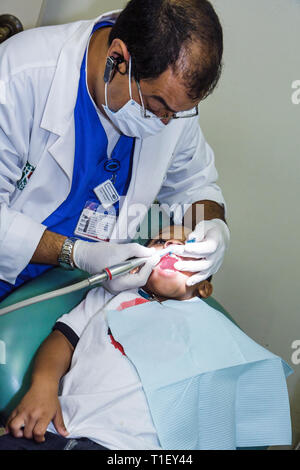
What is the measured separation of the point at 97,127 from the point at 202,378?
89 cm

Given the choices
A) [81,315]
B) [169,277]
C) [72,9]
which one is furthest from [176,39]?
[72,9]

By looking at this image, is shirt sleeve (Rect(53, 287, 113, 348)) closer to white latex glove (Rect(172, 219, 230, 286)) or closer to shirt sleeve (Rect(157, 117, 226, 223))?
white latex glove (Rect(172, 219, 230, 286))

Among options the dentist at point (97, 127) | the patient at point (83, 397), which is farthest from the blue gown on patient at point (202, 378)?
the dentist at point (97, 127)

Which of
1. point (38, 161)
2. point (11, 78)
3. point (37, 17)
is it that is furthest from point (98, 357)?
point (37, 17)

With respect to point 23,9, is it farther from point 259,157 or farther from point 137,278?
point 137,278

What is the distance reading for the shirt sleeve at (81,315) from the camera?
53.9 inches

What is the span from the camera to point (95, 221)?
159cm

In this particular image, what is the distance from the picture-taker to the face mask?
1.32m

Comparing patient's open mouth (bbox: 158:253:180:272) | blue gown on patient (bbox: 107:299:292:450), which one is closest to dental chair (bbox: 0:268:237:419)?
blue gown on patient (bbox: 107:299:292:450)

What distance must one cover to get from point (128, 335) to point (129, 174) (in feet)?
2.07

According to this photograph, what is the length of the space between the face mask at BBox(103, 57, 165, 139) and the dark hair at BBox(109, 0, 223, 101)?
15 cm

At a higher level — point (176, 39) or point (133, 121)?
point (176, 39)

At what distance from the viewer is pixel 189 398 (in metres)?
1.27

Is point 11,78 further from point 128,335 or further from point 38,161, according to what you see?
point 128,335
